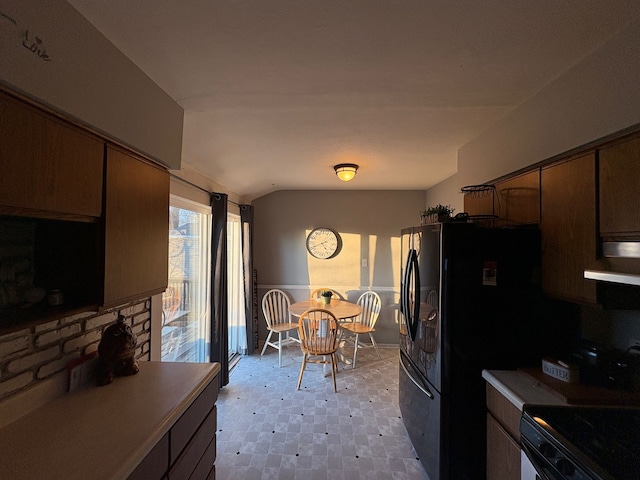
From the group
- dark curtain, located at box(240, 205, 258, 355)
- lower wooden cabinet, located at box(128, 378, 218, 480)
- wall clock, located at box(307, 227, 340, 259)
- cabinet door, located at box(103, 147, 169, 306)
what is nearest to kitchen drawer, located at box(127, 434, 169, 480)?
lower wooden cabinet, located at box(128, 378, 218, 480)

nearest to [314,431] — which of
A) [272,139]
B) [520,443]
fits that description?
[520,443]

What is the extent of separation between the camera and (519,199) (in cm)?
166

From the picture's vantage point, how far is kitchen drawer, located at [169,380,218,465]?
1098 mm

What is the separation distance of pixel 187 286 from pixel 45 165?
196 cm

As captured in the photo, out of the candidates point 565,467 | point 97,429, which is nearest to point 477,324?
point 565,467

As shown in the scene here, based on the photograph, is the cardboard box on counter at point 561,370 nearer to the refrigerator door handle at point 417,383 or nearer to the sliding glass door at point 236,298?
the refrigerator door handle at point 417,383

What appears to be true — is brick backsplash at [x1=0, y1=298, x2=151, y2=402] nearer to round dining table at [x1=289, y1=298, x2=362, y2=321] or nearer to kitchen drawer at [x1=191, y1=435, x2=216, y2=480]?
kitchen drawer at [x1=191, y1=435, x2=216, y2=480]

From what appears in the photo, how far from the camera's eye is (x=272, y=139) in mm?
2180

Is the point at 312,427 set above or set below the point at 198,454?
below

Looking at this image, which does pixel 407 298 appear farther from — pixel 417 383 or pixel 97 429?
pixel 97 429

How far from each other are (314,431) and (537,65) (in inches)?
110

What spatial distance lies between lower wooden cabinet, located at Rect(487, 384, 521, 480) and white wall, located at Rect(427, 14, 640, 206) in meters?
1.31

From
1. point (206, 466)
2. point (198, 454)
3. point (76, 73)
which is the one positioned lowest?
point (206, 466)

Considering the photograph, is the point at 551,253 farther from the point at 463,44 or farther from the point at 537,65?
the point at 463,44
